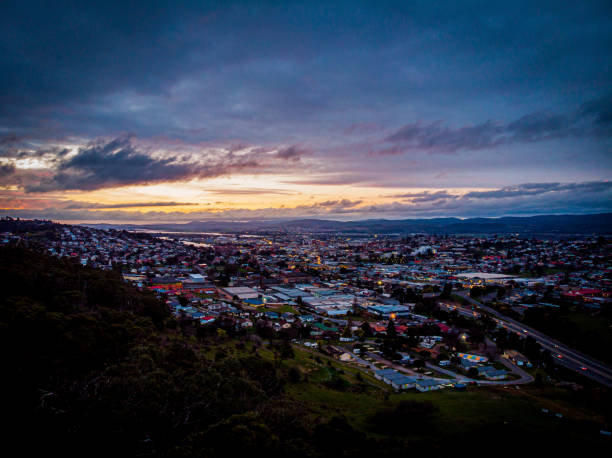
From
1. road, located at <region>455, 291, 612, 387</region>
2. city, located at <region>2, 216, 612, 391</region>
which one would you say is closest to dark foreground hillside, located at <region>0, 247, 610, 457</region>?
city, located at <region>2, 216, 612, 391</region>

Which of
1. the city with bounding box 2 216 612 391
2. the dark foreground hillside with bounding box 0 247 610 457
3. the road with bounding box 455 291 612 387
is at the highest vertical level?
the dark foreground hillside with bounding box 0 247 610 457

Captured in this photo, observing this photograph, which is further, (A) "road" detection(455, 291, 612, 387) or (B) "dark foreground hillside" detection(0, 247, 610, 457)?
(A) "road" detection(455, 291, 612, 387)

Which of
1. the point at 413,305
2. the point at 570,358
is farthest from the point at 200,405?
the point at 413,305

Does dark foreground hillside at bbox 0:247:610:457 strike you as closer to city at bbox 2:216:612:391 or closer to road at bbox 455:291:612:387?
city at bbox 2:216:612:391

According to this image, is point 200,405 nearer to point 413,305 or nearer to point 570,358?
point 570,358

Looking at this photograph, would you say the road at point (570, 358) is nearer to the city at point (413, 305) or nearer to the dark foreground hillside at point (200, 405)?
the city at point (413, 305)

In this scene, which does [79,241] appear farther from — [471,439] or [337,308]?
[471,439]

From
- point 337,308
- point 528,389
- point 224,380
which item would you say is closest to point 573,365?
point 528,389
